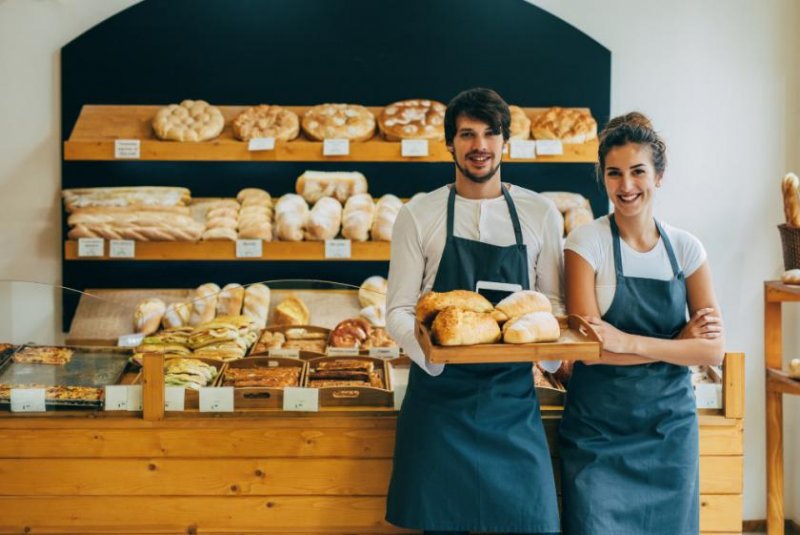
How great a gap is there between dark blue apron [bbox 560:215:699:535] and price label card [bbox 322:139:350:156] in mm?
1704

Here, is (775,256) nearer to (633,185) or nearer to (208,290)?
(633,185)

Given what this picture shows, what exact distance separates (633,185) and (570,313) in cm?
37

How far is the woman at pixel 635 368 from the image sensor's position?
2.31 meters

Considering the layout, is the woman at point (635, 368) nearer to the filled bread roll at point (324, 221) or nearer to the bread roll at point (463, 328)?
the bread roll at point (463, 328)

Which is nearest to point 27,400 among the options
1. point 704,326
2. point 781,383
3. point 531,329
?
point 531,329

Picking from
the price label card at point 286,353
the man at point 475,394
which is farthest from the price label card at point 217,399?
the man at point 475,394

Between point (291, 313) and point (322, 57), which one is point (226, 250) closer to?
point (291, 313)

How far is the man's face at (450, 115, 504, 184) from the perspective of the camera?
7.49 ft

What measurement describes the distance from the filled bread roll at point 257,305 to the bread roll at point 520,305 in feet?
5.95

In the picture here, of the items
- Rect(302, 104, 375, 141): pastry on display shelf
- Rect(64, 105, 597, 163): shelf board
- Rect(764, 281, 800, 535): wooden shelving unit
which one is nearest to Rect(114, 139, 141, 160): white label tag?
Rect(64, 105, 597, 163): shelf board

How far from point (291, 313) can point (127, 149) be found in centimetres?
102

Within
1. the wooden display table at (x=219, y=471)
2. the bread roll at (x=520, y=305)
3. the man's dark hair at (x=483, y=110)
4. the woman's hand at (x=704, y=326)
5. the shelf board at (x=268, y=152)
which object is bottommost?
the wooden display table at (x=219, y=471)

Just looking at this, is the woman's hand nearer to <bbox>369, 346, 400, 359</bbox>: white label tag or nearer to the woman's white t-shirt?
the woman's white t-shirt

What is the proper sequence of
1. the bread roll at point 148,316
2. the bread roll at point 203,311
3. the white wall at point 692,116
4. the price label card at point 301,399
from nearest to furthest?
the price label card at point 301,399
the bread roll at point 203,311
the bread roll at point 148,316
the white wall at point 692,116
